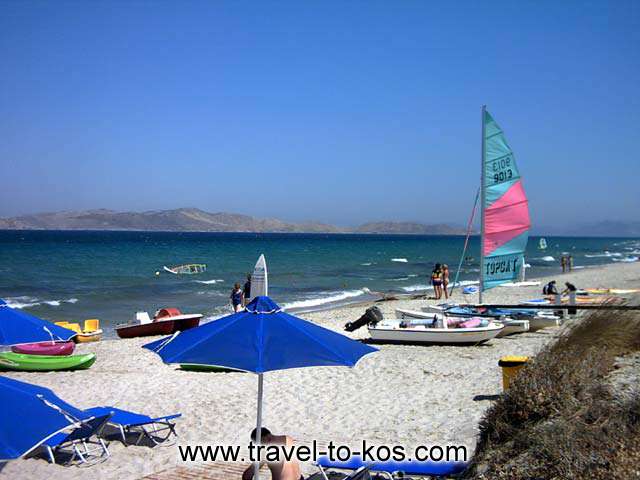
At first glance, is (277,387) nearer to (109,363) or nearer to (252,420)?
(252,420)

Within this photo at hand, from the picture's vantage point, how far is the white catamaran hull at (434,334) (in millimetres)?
14445

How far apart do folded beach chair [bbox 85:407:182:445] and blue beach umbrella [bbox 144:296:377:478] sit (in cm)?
335

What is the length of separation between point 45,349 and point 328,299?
19.1 metres

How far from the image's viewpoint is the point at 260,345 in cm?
480

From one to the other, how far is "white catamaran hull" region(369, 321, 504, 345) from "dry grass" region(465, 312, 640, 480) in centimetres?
664

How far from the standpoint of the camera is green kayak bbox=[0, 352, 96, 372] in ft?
43.2

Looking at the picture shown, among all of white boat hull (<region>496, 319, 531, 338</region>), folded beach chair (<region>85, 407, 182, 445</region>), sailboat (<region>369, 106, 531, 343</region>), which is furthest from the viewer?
white boat hull (<region>496, 319, 531, 338</region>)

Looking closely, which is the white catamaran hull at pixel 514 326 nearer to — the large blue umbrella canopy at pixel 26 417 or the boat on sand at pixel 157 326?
the boat on sand at pixel 157 326

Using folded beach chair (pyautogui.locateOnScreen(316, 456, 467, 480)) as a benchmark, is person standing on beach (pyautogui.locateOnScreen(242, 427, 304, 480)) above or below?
above

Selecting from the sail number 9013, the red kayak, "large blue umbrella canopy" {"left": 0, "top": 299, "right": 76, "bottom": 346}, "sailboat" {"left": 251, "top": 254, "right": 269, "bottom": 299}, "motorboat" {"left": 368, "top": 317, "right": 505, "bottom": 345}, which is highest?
the sail number 9013

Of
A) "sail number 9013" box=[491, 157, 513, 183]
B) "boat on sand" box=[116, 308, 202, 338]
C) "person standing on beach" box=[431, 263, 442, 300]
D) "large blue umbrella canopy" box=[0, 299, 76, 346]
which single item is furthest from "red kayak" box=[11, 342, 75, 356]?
"person standing on beach" box=[431, 263, 442, 300]

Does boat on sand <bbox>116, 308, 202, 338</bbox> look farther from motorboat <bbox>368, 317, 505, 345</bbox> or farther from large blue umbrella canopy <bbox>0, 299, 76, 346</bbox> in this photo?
large blue umbrella canopy <bbox>0, 299, 76, 346</bbox>

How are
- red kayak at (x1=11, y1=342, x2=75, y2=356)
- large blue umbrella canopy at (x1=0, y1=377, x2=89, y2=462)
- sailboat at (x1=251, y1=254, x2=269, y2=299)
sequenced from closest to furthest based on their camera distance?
large blue umbrella canopy at (x1=0, y1=377, x2=89, y2=462), sailboat at (x1=251, y1=254, x2=269, y2=299), red kayak at (x1=11, y1=342, x2=75, y2=356)

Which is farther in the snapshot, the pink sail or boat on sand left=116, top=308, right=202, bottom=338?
boat on sand left=116, top=308, right=202, bottom=338
